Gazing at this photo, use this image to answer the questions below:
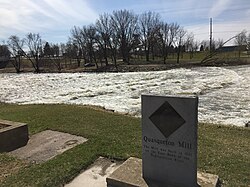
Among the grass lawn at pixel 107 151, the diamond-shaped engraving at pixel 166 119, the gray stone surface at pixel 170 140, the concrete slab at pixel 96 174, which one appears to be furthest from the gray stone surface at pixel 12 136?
the diamond-shaped engraving at pixel 166 119

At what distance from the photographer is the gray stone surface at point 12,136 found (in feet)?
19.3

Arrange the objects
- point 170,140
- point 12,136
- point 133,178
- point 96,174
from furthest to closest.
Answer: point 12,136, point 96,174, point 133,178, point 170,140

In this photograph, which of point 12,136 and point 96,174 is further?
point 12,136

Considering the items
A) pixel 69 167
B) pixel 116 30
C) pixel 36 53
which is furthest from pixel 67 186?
pixel 36 53

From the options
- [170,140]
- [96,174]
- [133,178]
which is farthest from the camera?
[96,174]

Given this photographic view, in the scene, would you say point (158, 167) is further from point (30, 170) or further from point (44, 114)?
point (44, 114)

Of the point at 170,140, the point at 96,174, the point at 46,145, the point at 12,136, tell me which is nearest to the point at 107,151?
the point at 96,174

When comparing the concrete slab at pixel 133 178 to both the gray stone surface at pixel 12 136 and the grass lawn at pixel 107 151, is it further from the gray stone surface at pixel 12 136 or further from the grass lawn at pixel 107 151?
the gray stone surface at pixel 12 136

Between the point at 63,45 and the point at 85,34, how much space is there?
70.4ft

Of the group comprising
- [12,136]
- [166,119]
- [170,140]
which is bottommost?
[12,136]

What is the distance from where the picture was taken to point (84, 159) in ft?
16.8

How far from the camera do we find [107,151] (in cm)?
558

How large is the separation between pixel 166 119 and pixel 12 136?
4.31 metres

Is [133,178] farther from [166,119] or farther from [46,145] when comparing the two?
[46,145]
